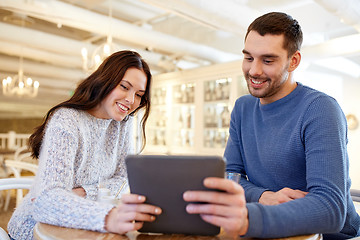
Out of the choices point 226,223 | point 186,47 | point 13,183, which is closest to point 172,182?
point 226,223

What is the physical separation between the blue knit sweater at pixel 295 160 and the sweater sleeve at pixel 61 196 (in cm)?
45

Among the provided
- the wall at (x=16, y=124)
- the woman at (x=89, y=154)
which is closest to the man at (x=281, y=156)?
the woman at (x=89, y=154)

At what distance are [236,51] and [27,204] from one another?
4.88 metres

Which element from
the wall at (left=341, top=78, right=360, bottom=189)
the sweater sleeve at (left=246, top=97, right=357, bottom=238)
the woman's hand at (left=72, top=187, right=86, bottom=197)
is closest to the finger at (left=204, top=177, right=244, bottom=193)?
the sweater sleeve at (left=246, top=97, right=357, bottom=238)

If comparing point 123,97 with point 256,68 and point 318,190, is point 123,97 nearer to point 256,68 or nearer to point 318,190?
point 256,68

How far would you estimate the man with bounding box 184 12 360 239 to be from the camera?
2.58ft

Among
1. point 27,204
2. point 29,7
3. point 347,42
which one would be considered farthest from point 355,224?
point 29,7

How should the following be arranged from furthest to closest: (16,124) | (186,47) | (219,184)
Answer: (16,124) < (186,47) < (219,184)

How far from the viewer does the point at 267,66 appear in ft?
3.99

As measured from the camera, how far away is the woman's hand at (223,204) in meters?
0.70

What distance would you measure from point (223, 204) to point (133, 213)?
0.74ft

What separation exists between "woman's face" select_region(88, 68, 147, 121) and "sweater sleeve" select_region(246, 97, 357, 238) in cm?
79

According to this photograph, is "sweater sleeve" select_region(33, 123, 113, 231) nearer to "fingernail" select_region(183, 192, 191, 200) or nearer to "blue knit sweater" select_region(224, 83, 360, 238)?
"fingernail" select_region(183, 192, 191, 200)

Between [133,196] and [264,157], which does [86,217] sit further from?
[264,157]
